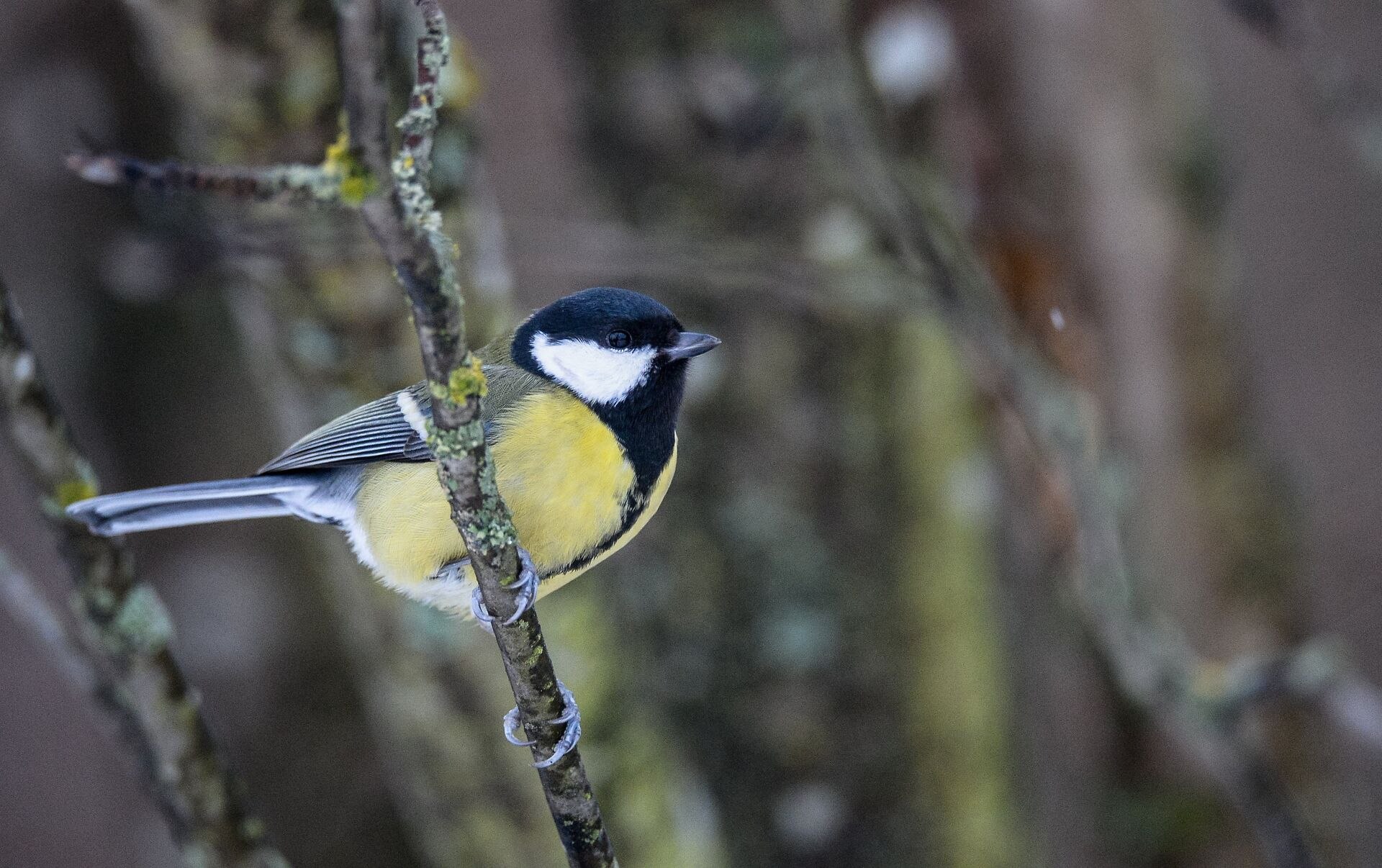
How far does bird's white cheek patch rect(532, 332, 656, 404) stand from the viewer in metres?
1.13

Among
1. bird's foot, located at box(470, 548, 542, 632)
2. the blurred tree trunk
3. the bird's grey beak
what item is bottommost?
the blurred tree trunk

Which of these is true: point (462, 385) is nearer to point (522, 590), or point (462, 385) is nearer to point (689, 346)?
point (522, 590)

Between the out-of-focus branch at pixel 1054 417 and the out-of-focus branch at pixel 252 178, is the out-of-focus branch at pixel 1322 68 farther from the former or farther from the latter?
the out-of-focus branch at pixel 252 178

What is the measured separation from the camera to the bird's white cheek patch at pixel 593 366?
113 cm

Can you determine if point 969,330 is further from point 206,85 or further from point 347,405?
point 206,85

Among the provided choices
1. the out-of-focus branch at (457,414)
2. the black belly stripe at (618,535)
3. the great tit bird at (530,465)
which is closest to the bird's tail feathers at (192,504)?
the great tit bird at (530,465)

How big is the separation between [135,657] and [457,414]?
0.58 meters

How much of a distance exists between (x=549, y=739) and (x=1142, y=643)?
3.66 ft

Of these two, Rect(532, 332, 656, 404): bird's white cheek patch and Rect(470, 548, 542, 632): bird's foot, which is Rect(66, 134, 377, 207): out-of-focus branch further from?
Rect(532, 332, 656, 404): bird's white cheek patch

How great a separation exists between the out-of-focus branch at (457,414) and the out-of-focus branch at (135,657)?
400mm

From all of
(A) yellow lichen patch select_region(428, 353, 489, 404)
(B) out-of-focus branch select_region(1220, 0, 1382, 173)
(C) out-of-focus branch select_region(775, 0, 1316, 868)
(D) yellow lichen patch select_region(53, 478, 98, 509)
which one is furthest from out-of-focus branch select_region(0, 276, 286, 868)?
(B) out-of-focus branch select_region(1220, 0, 1382, 173)

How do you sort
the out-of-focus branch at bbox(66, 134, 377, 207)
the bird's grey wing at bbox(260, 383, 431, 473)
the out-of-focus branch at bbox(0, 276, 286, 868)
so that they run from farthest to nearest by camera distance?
the bird's grey wing at bbox(260, 383, 431, 473) < the out-of-focus branch at bbox(0, 276, 286, 868) < the out-of-focus branch at bbox(66, 134, 377, 207)

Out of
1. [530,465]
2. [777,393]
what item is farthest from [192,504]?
[777,393]

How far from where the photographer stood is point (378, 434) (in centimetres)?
125
